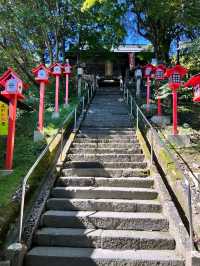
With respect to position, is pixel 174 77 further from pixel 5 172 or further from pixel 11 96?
pixel 5 172

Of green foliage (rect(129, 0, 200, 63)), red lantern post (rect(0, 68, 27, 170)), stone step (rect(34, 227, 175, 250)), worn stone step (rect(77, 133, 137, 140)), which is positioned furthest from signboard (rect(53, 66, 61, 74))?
stone step (rect(34, 227, 175, 250))

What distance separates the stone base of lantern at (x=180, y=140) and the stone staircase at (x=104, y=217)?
1.25 meters

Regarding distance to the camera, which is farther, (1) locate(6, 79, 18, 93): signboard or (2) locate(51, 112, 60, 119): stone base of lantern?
(2) locate(51, 112, 60, 119): stone base of lantern

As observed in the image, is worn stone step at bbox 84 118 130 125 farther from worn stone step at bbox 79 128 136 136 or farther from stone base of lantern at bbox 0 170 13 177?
stone base of lantern at bbox 0 170 13 177

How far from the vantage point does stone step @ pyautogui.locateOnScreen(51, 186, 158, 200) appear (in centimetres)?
696

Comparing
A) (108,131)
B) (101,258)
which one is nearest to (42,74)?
(108,131)

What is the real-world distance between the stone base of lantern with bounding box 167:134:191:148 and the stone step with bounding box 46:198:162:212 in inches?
143

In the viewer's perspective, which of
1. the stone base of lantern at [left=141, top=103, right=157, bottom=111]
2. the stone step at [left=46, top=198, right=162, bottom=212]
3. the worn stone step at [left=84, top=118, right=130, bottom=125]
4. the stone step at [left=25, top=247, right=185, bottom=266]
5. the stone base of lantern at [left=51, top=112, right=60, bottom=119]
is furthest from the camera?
the stone base of lantern at [left=141, top=103, right=157, bottom=111]

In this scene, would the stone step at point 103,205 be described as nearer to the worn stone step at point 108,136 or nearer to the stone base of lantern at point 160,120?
the worn stone step at point 108,136

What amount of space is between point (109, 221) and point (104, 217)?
0.11m

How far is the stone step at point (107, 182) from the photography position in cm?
737

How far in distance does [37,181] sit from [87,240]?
1.89m

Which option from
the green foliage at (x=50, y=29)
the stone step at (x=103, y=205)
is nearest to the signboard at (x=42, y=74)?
the green foliage at (x=50, y=29)

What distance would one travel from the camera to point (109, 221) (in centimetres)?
621
